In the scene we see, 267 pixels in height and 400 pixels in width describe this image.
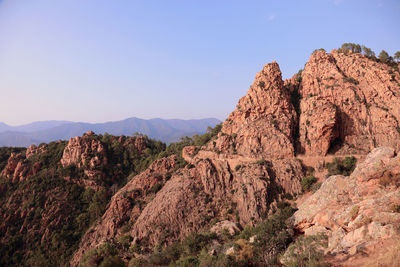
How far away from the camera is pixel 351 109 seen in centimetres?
3947

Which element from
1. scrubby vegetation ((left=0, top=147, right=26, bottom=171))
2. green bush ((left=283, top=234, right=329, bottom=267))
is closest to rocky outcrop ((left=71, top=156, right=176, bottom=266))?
green bush ((left=283, top=234, right=329, bottom=267))

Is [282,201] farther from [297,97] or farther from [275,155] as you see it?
[297,97]

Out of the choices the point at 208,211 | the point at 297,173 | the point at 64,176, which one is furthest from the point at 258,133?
the point at 64,176

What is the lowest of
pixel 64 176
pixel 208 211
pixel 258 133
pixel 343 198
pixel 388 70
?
pixel 208 211

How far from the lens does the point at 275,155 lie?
38.7 meters

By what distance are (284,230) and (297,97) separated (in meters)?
31.5

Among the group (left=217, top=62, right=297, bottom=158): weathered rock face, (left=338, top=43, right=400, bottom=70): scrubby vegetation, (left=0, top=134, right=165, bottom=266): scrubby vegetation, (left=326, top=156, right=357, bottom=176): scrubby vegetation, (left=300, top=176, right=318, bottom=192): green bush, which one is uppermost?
(left=338, top=43, right=400, bottom=70): scrubby vegetation

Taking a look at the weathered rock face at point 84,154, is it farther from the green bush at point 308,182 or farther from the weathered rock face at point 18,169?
the green bush at point 308,182

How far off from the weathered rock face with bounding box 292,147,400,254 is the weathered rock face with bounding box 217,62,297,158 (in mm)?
15731

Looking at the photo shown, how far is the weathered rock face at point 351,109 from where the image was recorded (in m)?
36.9

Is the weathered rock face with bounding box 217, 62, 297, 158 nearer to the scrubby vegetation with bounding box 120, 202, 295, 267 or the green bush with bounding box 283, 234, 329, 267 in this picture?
the scrubby vegetation with bounding box 120, 202, 295, 267

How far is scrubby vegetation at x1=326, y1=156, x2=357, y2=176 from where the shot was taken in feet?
112

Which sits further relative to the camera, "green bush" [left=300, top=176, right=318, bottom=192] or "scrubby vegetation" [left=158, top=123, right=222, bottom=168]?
"scrubby vegetation" [left=158, top=123, right=222, bottom=168]

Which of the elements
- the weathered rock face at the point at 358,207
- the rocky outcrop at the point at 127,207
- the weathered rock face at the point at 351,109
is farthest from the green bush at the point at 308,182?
the rocky outcrop at the point at 127,207
